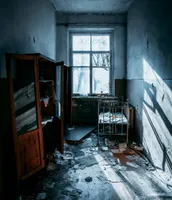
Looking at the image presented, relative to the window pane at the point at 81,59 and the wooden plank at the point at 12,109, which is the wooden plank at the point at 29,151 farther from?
the window pane at the point at 81,59

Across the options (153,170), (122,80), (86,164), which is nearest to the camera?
(153,170)

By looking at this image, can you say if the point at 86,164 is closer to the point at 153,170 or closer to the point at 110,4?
the point at 153,170

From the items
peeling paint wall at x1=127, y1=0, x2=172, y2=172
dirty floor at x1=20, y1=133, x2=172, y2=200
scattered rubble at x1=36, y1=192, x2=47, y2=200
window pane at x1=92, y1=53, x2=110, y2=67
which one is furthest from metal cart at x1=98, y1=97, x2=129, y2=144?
scattered rubble at x1=36, y1=192, x2=47, y2=200

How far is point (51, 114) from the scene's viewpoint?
5039 millimetres

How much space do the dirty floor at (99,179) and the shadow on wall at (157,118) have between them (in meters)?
0.28

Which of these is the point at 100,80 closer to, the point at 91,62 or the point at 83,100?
the point at 91,62

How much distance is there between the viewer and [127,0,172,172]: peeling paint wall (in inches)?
133

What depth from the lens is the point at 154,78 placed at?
4.04 meters

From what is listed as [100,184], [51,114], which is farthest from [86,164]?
[51,114]

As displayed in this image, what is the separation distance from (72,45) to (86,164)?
4.59 meters

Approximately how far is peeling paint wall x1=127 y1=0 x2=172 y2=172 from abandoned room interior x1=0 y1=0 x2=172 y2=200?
18 mm

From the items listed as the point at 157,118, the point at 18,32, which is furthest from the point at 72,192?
the point at 18,32

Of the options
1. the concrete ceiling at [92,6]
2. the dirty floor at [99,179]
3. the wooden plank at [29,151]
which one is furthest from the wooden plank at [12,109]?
the concrete ceiling at [92,6]

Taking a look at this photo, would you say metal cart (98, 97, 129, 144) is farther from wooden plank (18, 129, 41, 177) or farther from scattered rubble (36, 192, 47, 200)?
scattered rubble (36, 192, 47, 200)
